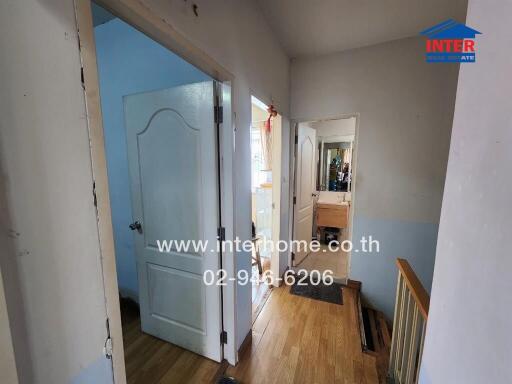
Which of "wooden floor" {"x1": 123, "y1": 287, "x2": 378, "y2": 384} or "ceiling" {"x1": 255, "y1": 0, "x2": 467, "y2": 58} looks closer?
"wooden floor" {"x1": 123, "y1": 287, "x2": 378, "y2": 384}

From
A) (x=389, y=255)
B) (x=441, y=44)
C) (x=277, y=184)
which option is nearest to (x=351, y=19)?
(x=441, y=44)

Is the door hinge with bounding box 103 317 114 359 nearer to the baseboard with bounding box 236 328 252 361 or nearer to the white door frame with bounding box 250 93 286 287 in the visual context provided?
the baseboard with bounding box 236 328 252 361

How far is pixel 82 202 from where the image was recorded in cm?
60

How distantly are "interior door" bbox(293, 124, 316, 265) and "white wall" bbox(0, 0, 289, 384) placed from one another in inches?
96.5

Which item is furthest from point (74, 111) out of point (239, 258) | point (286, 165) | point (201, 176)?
point (286, 165)

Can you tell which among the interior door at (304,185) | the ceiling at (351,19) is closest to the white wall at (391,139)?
the ceiling at (351,19)

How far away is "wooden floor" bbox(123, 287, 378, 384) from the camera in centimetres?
148

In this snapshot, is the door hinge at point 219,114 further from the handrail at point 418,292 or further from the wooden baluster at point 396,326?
the wooden baluster at point 396,326

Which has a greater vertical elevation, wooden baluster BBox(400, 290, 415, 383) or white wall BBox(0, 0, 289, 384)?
white wall BBox(0, 0, 289, 384)

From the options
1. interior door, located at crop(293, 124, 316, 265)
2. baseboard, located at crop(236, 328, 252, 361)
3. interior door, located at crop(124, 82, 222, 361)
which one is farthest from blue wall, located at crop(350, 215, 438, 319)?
interior door, located at crop(124, 82, 222, 361)

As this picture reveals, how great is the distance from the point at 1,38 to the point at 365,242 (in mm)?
2877

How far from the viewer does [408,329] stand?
1242 mm

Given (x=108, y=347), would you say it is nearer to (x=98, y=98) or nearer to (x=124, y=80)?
(x=98, y=98)

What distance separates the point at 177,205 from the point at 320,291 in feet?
6.67
